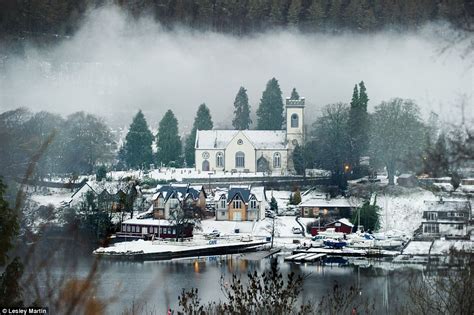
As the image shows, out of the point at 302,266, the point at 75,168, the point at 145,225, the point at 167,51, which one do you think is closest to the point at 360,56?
the point at 167,51

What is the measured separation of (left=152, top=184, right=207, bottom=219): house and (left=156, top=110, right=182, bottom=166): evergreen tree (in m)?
2.04

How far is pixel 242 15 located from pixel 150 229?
385 inches

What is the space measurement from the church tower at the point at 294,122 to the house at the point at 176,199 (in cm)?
266

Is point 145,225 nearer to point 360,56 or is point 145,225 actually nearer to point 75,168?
point 75,168

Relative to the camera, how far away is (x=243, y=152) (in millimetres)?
13180

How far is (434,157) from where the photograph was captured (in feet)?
4.49

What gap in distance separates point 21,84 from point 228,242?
1040 centimetres

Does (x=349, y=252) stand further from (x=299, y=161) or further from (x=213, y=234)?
(x=299, y=161)

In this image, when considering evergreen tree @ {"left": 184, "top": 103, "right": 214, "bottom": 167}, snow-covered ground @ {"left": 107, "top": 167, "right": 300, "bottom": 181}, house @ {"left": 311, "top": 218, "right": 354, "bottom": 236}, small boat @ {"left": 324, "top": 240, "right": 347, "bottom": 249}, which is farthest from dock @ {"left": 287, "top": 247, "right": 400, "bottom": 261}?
evergreen tree @ {"left": 184, "top": 103, "right": 214, "bottom": 167}

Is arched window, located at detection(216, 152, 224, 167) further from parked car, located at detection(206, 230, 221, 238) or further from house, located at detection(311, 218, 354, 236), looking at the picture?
house, located at detection(311, 218, 354, 236)

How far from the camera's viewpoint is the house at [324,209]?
10.5 metres

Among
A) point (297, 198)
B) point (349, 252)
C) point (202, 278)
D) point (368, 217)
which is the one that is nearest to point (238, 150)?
point (297, 198)

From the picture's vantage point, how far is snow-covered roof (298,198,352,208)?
35.0 feet

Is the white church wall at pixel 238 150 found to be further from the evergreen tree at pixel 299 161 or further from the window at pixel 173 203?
the window at pixel 173 203
